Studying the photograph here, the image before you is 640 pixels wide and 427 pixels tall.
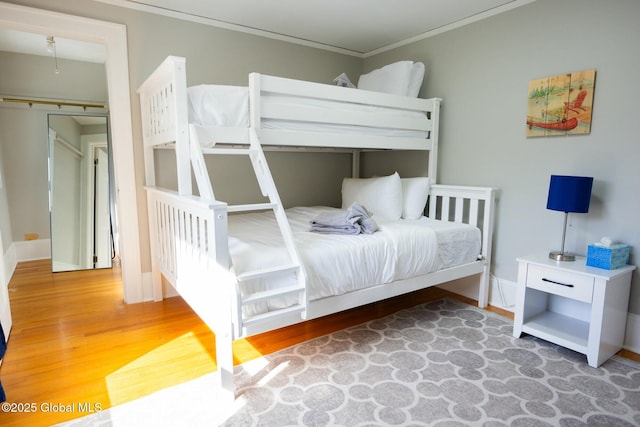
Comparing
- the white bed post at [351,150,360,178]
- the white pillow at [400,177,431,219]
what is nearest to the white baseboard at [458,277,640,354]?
the white pillow at [400,177,431,219]

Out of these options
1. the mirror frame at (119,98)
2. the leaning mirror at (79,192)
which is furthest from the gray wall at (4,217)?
the mirror frame at (119,98)

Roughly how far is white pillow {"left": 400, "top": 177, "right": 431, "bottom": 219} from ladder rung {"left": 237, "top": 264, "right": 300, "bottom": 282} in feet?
4.96

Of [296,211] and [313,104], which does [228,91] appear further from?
[296,211]

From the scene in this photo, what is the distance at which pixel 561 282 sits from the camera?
215 cm

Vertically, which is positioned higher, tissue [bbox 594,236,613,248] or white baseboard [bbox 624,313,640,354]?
tissue [bbox 594,236,613,248]

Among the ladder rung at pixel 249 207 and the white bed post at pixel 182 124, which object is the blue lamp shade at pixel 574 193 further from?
the white bed post at pixel 182 124

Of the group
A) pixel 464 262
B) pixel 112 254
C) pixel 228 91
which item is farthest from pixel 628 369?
pixel 112 254

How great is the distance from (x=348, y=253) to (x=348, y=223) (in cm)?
29

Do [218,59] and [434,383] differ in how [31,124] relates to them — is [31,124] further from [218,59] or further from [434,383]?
[434,383]

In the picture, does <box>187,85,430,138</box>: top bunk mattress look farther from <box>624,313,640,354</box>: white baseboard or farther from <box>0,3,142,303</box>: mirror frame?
<box>624,313,640,354</box>: white baseboard

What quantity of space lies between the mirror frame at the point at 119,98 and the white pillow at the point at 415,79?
2.19 meters

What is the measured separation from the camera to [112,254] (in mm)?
3912

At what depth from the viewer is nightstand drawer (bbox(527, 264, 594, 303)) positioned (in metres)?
2.04

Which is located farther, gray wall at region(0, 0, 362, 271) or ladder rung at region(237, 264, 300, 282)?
gray wall at region(0, 0, 362, 271)
